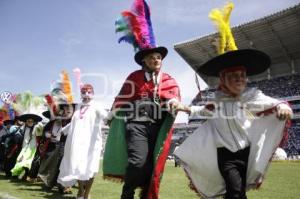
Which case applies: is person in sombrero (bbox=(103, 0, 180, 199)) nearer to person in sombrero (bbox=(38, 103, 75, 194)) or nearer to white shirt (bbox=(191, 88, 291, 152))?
white shirt (bbox=(191, 88, 291, 152))

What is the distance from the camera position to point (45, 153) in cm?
923

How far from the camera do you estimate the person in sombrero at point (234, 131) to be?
13.2 feet

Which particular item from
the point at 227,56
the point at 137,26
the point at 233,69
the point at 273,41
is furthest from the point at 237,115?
the point at 273,41

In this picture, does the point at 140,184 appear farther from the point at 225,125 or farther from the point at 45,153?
the point at 45,153

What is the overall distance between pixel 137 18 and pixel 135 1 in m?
0.26

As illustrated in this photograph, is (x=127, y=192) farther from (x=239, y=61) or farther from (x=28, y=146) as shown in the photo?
(x=28, y=146)

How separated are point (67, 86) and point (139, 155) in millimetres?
4657

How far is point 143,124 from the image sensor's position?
4.62 meters

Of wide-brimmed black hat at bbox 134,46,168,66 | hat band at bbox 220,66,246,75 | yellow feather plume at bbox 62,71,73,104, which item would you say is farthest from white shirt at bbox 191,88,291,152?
yellow feather plume at bbox 62,71,73,104

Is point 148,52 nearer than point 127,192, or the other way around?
point 127,192

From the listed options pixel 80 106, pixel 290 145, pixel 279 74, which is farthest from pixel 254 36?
pixel 80 106

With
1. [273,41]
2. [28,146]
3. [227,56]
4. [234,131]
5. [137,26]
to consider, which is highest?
[273,41]

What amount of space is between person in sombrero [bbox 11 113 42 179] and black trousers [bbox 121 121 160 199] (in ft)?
20.6

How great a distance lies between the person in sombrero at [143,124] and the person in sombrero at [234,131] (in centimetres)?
46
